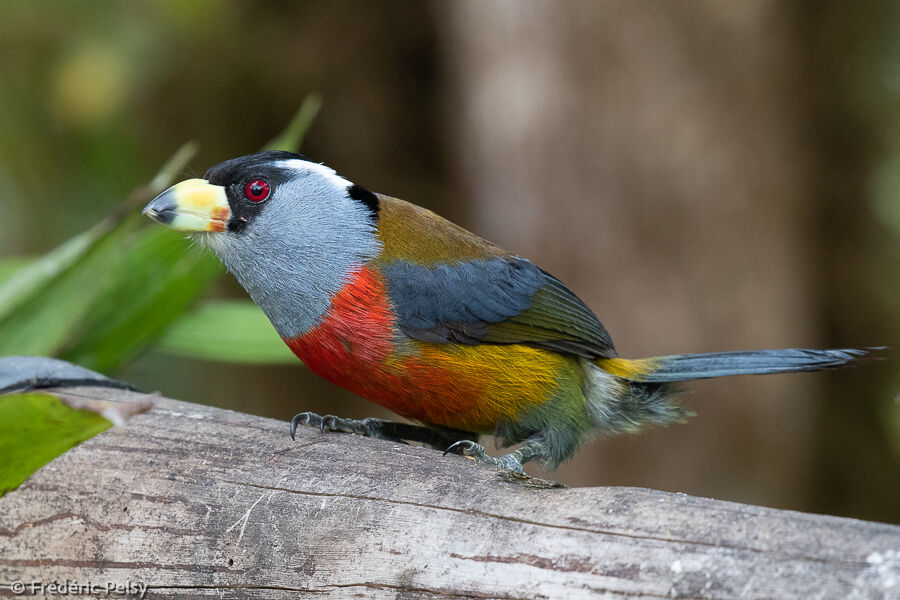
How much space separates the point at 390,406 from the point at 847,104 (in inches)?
142

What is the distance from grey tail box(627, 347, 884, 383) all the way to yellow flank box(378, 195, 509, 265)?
57 centimetres

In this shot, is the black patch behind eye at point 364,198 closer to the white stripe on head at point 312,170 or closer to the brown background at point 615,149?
the white stripe on head at point 312,170

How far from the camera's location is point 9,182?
4.88 metres

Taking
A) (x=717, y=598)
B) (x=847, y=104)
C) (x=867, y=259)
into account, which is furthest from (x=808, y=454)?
(x=717, y=598)

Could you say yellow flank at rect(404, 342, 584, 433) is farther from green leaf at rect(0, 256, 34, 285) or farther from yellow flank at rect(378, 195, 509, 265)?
green leaf at rect(0, 256, 34, 285)

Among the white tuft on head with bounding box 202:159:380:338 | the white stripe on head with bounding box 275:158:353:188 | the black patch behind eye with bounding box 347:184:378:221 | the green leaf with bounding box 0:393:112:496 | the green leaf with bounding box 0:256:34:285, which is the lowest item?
the green leaf with bounding box 0:393:112:496

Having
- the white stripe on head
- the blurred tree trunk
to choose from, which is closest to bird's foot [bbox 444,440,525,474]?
the white stripe on head

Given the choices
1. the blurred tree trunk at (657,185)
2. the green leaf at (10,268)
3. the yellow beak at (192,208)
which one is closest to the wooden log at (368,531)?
the yellow beak at (192,208)

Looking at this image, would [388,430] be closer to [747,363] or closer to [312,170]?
[312,170]

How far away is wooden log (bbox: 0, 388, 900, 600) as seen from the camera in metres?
1.35

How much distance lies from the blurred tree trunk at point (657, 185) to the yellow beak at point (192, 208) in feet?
6.91

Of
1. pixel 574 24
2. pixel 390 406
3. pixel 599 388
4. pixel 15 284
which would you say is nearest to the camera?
pixel 390 406

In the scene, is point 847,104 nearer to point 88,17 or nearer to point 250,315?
point 250,315

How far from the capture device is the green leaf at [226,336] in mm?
3180
